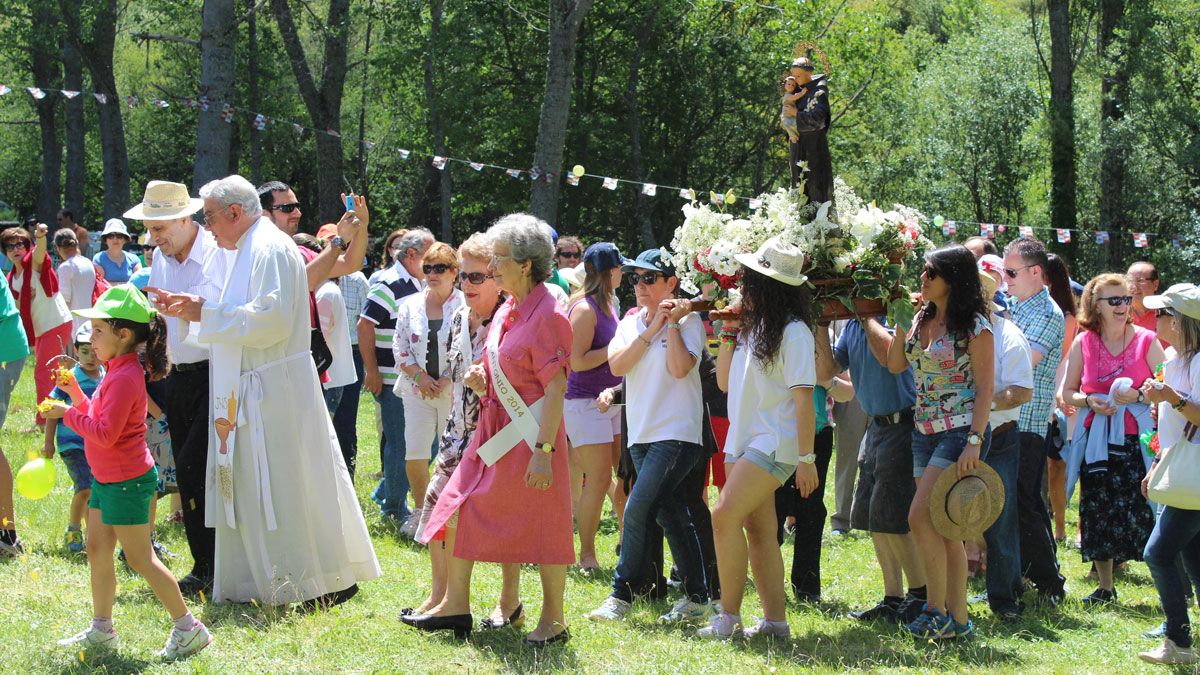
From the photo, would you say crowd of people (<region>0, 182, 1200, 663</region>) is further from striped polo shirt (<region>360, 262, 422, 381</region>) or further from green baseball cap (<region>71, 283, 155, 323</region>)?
striped polo shirt (<region>360, 262, 422, 381</region>)

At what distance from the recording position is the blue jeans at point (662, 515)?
6.08 meters

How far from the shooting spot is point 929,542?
5.62 meters

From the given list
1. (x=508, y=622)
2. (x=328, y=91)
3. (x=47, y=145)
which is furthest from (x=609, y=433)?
(x=47, y=145)

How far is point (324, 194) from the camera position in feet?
71.9

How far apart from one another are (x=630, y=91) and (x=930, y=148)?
963 centimetres

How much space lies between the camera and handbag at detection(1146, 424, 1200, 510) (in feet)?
17.3

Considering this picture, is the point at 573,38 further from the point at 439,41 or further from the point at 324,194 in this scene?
the point at 439,41

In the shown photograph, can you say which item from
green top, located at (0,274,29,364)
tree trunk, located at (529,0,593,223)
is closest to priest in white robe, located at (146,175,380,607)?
green top, located at (0,274,29,364)

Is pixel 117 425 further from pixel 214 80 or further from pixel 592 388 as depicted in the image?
pixel 214 80

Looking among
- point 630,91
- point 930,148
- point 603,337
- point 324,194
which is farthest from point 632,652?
point 930,148

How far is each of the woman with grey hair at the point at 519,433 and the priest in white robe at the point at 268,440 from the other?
0.89 metres

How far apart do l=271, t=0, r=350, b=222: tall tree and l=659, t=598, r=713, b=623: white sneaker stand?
15880mm

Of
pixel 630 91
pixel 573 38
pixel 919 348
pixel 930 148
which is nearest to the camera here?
pixel 919 348

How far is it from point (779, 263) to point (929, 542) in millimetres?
1511
